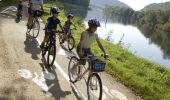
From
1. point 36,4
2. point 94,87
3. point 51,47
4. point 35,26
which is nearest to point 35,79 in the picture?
point 51,47

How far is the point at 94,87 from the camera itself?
348 inches

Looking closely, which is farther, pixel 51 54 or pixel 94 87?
pixel 51 54

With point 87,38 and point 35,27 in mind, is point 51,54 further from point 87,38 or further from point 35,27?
point 35,27

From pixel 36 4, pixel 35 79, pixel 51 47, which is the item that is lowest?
pixel 35 79

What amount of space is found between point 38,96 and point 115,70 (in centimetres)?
602

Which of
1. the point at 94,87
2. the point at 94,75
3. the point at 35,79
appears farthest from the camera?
the point at 35,79

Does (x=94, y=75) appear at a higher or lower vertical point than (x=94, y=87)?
higher

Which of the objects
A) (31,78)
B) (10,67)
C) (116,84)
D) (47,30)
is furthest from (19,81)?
(116,84)

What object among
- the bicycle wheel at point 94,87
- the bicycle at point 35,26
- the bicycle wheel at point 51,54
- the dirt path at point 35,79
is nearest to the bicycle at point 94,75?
the bicycle wheel at point 94,87

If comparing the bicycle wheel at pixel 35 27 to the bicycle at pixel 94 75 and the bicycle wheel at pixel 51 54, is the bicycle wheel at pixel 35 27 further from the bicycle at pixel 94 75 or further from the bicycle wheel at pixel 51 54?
the bicycle at pixel 94 75

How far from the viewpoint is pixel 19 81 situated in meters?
9.30

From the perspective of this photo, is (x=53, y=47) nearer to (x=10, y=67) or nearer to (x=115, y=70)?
(x=10, y=67)

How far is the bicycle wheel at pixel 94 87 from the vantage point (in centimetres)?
853

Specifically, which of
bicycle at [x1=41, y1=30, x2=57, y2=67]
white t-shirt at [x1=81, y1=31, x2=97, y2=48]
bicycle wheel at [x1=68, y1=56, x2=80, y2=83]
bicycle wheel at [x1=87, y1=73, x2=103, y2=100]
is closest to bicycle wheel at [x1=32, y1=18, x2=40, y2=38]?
bicycle at [x1=41, y1=30, x2=57, y2=67]
